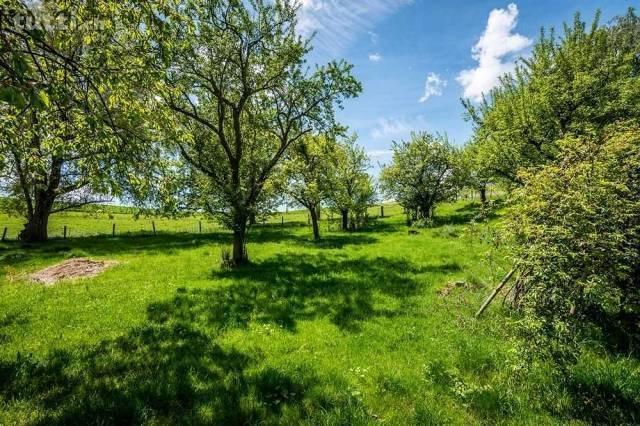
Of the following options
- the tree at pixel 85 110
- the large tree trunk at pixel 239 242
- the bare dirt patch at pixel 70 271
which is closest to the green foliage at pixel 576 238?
the tree at pixel 85 110

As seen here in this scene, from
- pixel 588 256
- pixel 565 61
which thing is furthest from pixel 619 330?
pixel 565 61

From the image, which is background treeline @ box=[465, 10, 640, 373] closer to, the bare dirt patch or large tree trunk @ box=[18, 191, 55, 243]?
the bare dirt patch

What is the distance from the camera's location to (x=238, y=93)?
19469mm

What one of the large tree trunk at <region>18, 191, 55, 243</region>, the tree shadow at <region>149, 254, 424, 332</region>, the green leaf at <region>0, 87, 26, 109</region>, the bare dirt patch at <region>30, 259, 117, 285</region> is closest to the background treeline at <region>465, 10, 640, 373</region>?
the tree shadow at <region>149, 254, 424, 332</region>

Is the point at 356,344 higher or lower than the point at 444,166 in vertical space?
lower

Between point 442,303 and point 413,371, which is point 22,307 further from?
point 442,303

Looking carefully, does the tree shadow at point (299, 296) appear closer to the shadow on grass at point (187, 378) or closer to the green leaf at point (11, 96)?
the shadow on grass at point (187, 378)

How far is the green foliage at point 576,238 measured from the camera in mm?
6301

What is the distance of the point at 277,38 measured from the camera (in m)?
17.9

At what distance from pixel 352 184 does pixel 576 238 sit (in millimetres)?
33991

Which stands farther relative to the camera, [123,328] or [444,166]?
[444,166]

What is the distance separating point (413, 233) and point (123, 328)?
2558cm

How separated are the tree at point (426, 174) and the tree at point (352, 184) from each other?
442 centimetres

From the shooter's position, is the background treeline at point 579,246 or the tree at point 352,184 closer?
the background treeline at point 579,246
